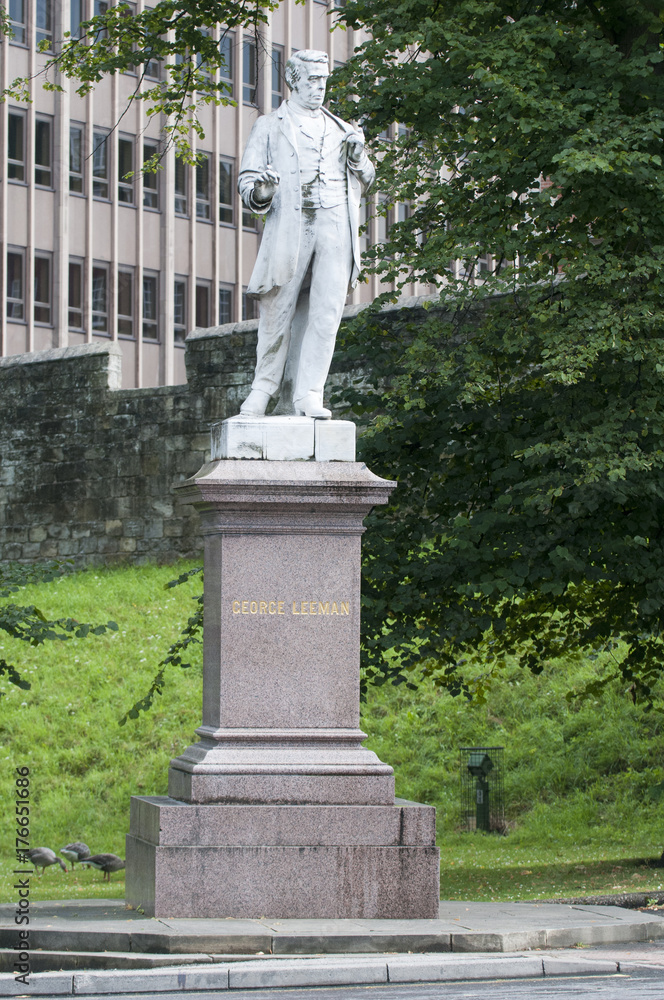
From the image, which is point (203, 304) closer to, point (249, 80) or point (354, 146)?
point (249, 80)

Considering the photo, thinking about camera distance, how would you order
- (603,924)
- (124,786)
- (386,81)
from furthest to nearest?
1. (124,786)
2. (386,81)
3. (603,924)

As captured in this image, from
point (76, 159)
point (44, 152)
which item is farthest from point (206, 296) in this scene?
point (44, 152)

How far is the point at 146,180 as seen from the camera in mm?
39031

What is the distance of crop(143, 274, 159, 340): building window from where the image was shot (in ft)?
129

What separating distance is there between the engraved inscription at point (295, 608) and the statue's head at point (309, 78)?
3.02 meters

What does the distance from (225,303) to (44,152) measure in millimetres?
6122

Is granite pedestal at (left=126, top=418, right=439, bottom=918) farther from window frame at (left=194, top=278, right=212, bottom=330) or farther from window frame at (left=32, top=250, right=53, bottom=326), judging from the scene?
window frame at (left=194, top=278, right=212, bottom=330)

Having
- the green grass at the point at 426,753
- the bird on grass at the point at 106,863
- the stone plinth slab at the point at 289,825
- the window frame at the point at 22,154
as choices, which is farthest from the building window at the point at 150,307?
the stone plinth slab at the point at 289,825

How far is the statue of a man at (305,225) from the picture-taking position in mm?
9484

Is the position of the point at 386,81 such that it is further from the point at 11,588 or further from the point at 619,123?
the point at 11,588

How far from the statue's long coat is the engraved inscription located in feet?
6.33

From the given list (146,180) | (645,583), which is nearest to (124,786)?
(645,583)

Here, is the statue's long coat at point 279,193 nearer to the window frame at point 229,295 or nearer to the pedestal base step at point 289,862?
the pedestal base step at point 289,862

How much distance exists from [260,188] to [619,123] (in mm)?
3485
